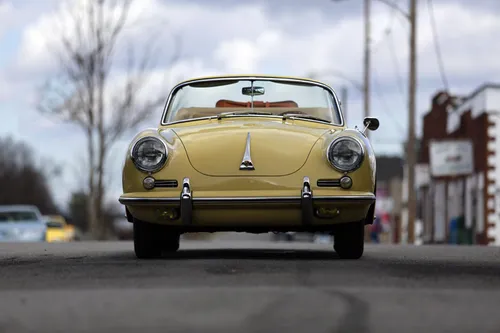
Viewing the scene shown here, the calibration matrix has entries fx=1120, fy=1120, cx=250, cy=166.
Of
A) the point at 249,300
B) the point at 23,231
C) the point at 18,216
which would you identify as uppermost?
the point at 249,300

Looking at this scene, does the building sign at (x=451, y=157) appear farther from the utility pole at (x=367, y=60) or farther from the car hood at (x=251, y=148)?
the car hood at (x=251, y=148)

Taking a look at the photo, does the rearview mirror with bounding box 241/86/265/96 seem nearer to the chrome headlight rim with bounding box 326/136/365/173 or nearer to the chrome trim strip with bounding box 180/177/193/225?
the chrome headlight rim with bounding box 326/136/365/173

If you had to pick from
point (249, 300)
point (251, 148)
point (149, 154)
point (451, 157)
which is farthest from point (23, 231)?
point (249, 300)

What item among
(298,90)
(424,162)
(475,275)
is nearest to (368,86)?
(424,162)

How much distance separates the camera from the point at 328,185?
30.6 ft

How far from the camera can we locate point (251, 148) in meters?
9.51

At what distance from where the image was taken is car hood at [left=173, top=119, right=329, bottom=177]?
30.8 ft

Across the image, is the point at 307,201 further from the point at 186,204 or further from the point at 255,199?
the point at 186,204

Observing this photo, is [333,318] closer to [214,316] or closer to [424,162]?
[214,316]

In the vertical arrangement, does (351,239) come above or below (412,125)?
below

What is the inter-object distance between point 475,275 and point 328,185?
1.95m

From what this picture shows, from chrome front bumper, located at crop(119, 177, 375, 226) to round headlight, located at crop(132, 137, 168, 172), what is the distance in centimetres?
27

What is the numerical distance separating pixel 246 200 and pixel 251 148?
526 mm

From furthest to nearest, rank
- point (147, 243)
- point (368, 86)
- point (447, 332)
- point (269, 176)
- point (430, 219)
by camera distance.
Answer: point (430, 219), point (368, 86), point (147, 243), point (269, 176), point (447, 332)
